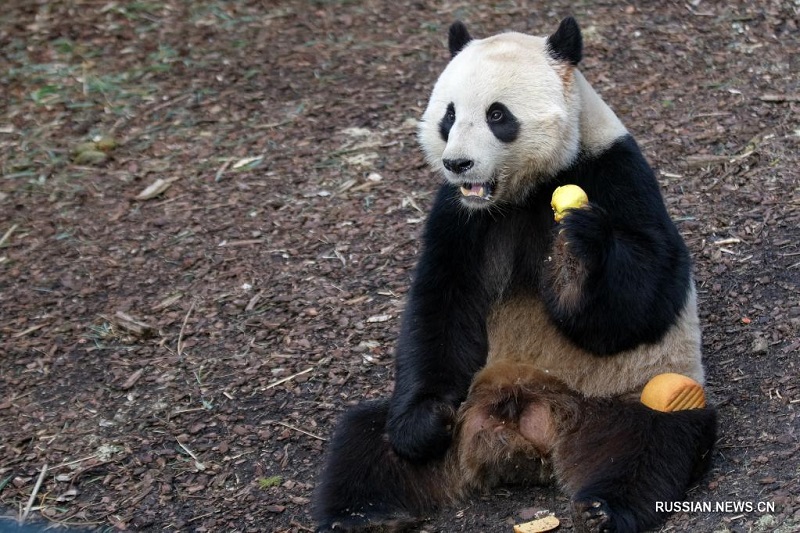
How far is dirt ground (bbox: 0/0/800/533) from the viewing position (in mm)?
5336

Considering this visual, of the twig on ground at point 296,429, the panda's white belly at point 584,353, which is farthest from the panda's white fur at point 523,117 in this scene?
the twig on ground at point 296,429

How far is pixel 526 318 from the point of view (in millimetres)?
5113

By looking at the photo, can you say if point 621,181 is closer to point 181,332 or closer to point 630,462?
point 630,462

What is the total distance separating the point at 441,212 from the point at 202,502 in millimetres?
1899

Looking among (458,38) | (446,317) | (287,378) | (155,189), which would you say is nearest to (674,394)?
(446,317)

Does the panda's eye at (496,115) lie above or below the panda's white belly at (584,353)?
above

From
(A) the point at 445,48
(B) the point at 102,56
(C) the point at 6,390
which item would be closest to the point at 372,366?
(C) the point at 6,390

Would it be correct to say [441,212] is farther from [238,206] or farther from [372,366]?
[238,206]

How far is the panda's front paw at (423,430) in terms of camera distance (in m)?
4.86

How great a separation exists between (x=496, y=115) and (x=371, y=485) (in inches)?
72.2

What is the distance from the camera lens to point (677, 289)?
479cm

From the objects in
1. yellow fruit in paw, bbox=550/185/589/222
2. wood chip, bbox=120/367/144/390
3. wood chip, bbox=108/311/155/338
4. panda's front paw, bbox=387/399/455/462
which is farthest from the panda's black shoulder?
wood chip, bbox=108/311/155/338

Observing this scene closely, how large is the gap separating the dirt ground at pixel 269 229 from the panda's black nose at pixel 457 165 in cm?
155

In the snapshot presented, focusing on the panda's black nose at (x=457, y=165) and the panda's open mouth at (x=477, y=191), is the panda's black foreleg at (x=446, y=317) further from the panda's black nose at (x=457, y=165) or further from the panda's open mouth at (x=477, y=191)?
the panda's black nose at (x=457, y=165)
